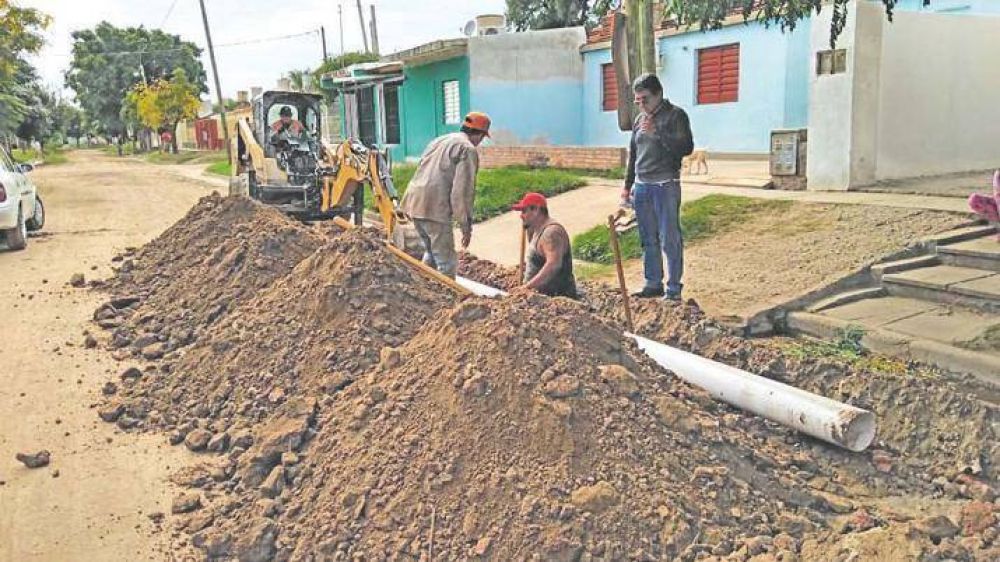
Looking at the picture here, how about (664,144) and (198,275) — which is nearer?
(664,144)

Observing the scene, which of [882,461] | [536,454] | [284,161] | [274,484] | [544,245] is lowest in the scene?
[882,461]

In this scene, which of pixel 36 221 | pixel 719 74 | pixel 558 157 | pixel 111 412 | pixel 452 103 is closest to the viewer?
pixel 111 412

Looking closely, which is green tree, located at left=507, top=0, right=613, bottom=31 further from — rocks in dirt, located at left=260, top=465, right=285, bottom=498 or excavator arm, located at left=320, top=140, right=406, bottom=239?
rocks in dirt, located at left=260, top=465, right=285, bottom=498

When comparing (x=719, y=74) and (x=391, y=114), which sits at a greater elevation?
(x=719, y=74)

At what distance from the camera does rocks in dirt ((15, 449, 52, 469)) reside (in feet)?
14.9

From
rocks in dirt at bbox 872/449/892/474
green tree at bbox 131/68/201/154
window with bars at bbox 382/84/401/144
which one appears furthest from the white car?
green tree at bbox 131/68/201/154

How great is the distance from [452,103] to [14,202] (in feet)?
41.3

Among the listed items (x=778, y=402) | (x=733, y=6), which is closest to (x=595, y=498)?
(x=778, y=402)

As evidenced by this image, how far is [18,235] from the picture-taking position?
11766 mm

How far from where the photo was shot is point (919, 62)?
10477 millimetres

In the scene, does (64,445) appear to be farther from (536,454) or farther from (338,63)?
(338,63)

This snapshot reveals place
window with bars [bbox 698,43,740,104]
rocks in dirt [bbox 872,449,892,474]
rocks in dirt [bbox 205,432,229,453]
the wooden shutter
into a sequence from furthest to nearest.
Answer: the wooden shutter, window with bars [bbox 698,43,740,104], rocks in dirt [bbox 205,432,229,453], rocks in dirt [bbox 872,449,892,474]

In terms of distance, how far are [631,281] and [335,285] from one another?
3348mm

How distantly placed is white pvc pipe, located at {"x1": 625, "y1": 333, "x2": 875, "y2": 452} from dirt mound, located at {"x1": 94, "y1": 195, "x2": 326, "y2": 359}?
371 centimetres
